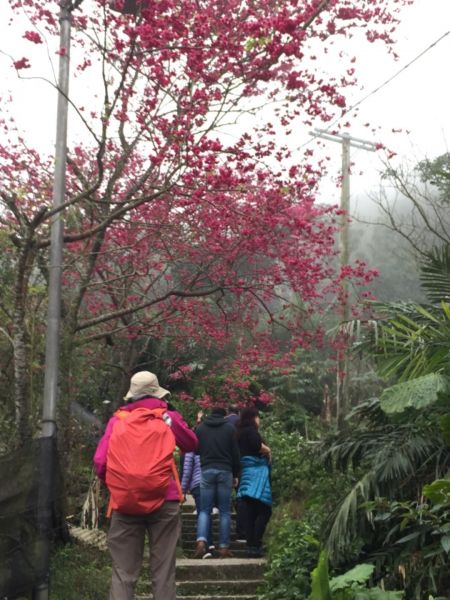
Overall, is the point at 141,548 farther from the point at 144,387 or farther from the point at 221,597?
the point at 221,597

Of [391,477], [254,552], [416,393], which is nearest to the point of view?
[416,393]

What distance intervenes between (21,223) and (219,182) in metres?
1.96

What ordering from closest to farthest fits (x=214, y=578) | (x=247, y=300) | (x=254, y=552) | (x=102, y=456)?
1. (x=102, y=456)
2. (x=214, y=578)
3. (x=254, y=552)
4. (x=247, y=300)

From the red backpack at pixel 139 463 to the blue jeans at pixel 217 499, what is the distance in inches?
Answer: 122

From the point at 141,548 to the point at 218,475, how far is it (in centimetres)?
289

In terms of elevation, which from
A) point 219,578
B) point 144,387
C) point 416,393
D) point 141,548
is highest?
point 144,387

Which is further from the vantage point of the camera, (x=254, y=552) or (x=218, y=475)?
(x=254, y=552)

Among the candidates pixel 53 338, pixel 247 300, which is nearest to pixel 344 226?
pixel 247 300

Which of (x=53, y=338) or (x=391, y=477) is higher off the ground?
(x=53, y=338)

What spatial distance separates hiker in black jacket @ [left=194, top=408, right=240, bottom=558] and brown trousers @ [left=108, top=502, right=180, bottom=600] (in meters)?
2.81

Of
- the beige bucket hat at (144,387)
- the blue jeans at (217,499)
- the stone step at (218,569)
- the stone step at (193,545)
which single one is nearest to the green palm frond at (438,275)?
the blue jeans at (217,499)

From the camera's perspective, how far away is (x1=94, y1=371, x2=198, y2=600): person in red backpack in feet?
18.5

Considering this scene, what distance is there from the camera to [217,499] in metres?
8.86

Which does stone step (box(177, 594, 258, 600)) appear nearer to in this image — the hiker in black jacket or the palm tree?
the hiker in black jacket
